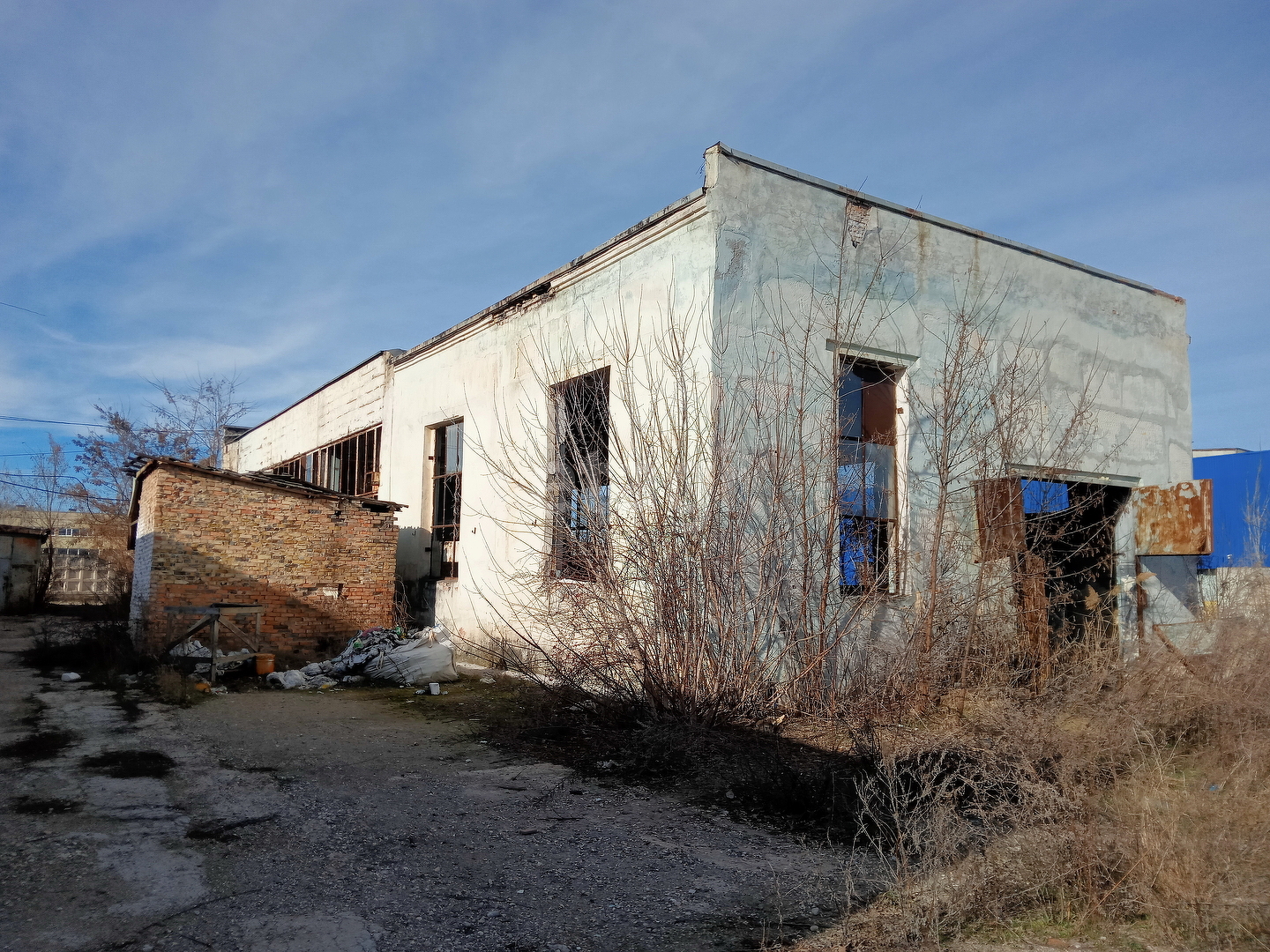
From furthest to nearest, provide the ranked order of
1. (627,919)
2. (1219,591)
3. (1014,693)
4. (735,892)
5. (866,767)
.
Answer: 1. (1219,591)
2. (1014,693)
3. (866,767)
4. (735,892)
5. (627,919)

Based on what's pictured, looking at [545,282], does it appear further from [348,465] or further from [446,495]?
[348,465]

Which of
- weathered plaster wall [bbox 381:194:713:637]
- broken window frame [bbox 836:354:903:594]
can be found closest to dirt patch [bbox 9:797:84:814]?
weathered plaster wall [bbox 381:194:713:637]

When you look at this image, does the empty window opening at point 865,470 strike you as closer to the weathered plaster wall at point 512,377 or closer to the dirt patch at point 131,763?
the weathered plaster wall at point 512,377

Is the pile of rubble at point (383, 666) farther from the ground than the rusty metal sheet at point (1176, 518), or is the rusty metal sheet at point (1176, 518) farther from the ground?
the rusty metal sheet at point (1176, 518)

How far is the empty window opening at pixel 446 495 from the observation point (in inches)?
485

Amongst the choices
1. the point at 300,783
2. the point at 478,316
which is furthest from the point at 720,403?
the point at 478,316

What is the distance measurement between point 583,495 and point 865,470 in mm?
2915

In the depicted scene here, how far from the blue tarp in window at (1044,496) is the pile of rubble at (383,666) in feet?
22.1

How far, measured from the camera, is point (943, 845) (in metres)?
3.50

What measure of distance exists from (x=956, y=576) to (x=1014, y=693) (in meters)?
1.39

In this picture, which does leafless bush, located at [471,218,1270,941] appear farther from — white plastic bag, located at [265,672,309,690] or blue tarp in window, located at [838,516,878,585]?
white plastic bag, located at [265,672,309,690]

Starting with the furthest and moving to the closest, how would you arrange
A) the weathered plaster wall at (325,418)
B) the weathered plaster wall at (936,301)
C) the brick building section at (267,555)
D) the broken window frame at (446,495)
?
the weathered plaster wall at (325,418), the broken window frame at (446,495), the brick building section at (267,555), the weathered plaster wall at (936,301)

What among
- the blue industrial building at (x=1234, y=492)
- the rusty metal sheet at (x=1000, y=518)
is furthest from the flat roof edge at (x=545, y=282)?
the blue industrial building at (x=1234, y=492)

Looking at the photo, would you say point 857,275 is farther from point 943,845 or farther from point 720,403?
point 943,845
